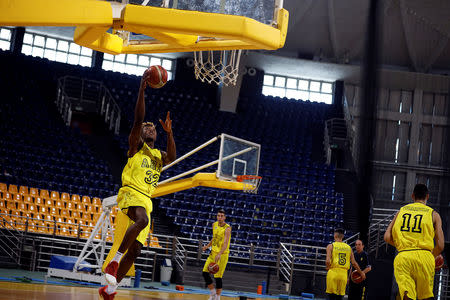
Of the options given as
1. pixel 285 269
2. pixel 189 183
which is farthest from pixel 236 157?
pixel 285 269

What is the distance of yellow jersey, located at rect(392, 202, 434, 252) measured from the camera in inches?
261

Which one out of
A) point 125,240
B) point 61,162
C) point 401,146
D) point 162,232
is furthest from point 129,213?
point 401,146

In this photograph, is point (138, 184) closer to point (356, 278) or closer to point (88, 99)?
point (356, 278)

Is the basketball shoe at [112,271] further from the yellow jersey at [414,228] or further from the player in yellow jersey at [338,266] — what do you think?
the player in yellow jersey at [338,266]

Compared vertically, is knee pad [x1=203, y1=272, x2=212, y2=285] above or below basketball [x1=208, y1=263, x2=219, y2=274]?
below

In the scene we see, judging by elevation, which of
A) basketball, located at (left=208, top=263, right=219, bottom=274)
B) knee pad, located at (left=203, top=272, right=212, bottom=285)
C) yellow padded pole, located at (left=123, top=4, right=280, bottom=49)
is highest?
yellow padded pole, located at (left=123, top=4, right=280, bottom=49)

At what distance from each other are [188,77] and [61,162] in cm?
967

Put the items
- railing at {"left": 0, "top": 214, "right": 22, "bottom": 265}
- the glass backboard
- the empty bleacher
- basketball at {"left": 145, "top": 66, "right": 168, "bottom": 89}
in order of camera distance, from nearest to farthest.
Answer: basketball at {"left": 145, "top": 66, "right": 168, "bottom": 89}
the glass backboard
railing at {"left": 0, "top": 214, "right": 22, "bottom": 265}
the empty bleacher

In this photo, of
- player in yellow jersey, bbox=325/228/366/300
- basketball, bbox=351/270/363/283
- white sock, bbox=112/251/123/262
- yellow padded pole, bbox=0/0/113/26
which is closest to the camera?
yellow padded pole, bbox=0/0/113/26

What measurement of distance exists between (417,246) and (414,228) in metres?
0.20

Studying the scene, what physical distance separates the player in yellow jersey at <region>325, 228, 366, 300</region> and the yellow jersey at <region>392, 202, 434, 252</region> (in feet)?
14.6

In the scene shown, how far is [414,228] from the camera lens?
667cm

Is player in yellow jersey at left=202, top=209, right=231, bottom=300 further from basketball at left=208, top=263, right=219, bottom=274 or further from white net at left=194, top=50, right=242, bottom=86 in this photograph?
white net at left=194, top=50, right=242, bottom=86

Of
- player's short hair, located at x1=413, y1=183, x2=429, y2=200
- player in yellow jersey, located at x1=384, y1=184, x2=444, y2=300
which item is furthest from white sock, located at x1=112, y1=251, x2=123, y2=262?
player's short hair, located at x1=413, y1=183, x2=429, y2=200
